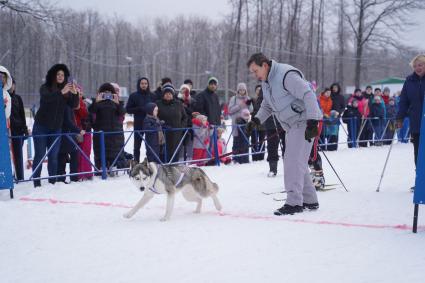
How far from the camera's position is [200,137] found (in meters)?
9.90

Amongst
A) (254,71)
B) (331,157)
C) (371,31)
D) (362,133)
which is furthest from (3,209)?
(371,31)

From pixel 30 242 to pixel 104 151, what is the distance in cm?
397

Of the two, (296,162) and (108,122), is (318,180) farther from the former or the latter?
(108,122)

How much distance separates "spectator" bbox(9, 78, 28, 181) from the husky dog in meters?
3.30

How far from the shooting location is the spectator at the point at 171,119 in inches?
359

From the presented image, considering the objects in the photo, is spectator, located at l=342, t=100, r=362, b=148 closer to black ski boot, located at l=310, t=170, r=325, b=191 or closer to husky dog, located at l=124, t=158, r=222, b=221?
black ski boot, located at l=310, t=170, r=325, b=191

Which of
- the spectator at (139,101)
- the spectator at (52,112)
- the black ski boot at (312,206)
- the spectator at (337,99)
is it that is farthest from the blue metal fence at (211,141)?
the black ski boot at (312,206)

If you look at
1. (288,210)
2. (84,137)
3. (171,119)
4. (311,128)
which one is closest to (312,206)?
(288,210)

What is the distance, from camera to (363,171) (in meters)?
8.96

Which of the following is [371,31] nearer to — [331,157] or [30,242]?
[331,157]

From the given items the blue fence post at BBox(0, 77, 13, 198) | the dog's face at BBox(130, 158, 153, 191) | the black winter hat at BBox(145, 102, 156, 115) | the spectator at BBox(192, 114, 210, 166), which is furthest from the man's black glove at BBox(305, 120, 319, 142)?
the spectator at BBox(192, 114, 210, 166)

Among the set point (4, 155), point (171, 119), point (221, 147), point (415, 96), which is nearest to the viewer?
point (4, 155)

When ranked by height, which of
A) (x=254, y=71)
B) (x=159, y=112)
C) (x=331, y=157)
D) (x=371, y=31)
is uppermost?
(x=371, y=31)

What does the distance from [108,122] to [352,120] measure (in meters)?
8.99
